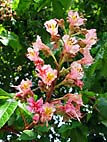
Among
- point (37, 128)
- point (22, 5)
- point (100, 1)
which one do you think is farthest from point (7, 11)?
point (37, 128)

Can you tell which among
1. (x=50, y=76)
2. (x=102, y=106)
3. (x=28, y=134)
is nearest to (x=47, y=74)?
(x=50, y=76)

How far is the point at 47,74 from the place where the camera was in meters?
1.27

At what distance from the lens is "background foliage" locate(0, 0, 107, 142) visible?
1.54 meters

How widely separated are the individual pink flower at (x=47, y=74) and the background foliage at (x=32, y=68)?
122 millimetres

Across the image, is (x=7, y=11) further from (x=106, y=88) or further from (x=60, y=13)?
(x=106, y=88)

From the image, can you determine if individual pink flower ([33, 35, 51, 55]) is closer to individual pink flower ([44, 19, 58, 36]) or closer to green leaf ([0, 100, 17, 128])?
Result: individual pink flower ([44, 19, 58, 36])

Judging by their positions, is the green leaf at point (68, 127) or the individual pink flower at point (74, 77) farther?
the green leaf at point (68, 127)

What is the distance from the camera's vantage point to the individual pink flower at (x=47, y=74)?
4.17 ft

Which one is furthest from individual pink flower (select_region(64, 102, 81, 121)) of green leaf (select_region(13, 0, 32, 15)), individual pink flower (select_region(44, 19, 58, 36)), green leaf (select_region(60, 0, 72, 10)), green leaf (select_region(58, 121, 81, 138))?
green leaf (select_region(13, 0, 32, 15))

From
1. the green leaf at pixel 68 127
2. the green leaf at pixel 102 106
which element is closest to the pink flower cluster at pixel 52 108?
the green leaf at pixel 102 106

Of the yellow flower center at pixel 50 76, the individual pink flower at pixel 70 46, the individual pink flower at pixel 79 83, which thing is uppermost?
the individual pink flower at pixel 70 46

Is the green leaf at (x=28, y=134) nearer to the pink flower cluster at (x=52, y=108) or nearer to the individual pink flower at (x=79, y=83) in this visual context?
the pink flower cluster at (x=52, y=108)

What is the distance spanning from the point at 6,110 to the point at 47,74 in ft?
0.53

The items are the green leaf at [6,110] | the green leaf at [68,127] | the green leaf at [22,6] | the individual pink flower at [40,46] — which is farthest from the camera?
the green leaf at [22,6]
